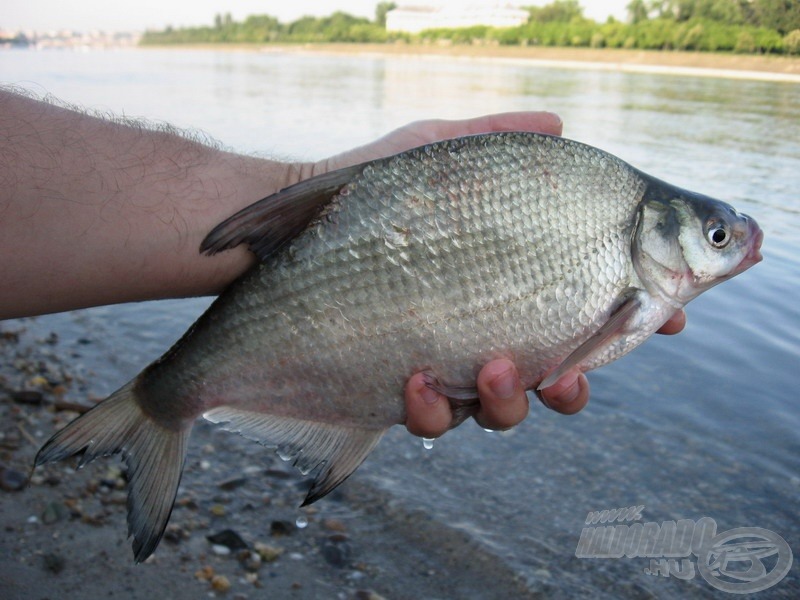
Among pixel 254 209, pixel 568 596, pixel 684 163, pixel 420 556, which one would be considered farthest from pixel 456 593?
pixel 684 163

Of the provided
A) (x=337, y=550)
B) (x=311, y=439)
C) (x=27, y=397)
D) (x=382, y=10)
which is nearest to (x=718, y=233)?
(x=311, y=439)

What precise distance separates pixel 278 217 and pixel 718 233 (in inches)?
58.6

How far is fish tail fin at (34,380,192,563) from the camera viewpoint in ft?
7.36

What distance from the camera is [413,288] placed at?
2344mm

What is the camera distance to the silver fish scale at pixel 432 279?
7.68ft

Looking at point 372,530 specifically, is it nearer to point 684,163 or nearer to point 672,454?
point 672,454

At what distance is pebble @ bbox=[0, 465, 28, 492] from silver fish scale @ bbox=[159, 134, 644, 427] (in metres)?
2.05

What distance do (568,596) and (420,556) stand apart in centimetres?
81

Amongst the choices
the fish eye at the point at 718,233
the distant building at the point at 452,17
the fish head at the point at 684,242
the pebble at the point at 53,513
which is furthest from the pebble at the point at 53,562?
the distant building at the point at 452,17

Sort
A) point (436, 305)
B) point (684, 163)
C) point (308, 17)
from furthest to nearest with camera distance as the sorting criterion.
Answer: point (308, 17), point (684, 163), point (436, 305)

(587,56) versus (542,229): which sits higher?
(542,229)

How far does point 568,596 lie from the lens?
12.7 feet

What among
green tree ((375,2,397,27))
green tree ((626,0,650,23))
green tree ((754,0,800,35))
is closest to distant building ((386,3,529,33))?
green tree ((375,2,397,27))

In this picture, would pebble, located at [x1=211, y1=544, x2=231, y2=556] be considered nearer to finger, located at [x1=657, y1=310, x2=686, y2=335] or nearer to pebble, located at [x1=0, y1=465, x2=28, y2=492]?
pebble, located at [x1=0, y1=465, x2=28, y2=492]
